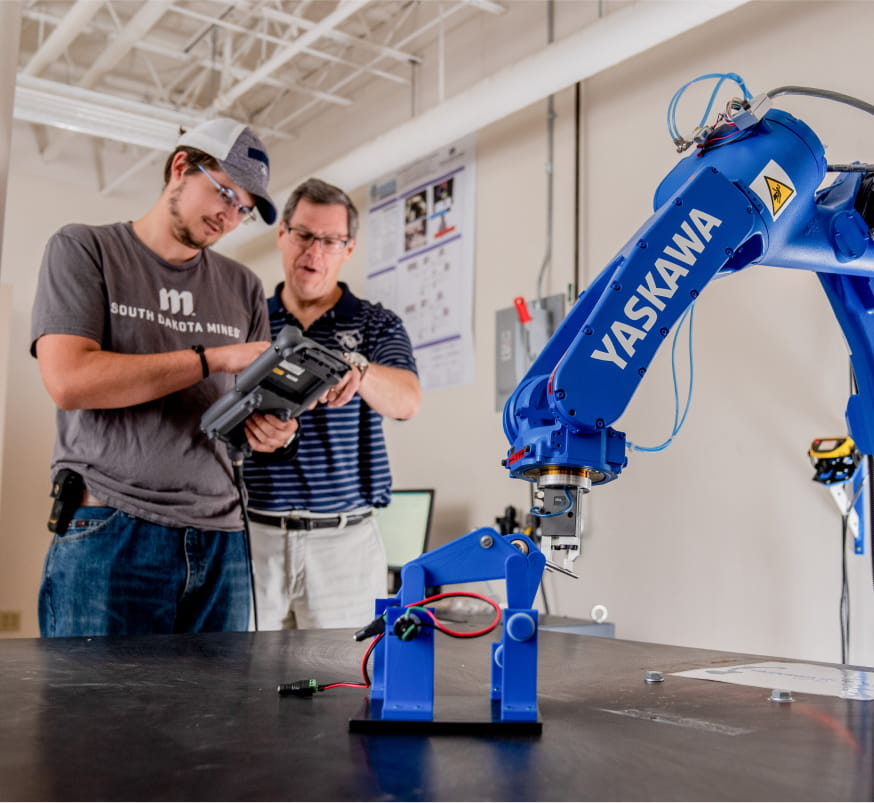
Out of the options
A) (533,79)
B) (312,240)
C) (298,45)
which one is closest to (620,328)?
(312,240)

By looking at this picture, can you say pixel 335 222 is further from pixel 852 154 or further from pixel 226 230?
pixel 852 154

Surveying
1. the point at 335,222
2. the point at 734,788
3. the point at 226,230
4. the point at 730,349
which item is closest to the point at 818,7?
the point at 730,349

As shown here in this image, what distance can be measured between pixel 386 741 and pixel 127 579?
2.81ft

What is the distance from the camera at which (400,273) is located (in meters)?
3.91

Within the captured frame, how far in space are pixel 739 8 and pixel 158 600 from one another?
89.6 inches

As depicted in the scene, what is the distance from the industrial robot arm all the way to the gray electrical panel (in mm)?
2047

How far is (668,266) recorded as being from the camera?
83 centimetres

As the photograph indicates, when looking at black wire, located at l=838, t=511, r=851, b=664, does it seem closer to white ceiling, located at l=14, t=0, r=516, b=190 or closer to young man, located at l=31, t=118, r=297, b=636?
young man, located at l=31, t=118, r=297, b=636

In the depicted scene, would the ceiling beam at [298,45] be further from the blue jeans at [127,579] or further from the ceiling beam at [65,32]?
the blue jeans at [127,579]

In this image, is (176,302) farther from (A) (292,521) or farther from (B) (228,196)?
(A) (292,521)

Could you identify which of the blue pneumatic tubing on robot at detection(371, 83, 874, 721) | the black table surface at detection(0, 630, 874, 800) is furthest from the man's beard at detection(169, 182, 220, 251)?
the blue pneumatic tubing on robot at detection(371, 83, 874, 721)

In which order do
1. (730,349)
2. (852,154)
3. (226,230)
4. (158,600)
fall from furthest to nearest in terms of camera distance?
(730,349), (852,154), (226,230), (158,600)

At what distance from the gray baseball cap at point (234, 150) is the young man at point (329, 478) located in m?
0.43

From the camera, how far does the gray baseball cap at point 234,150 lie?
1625 millimetres
